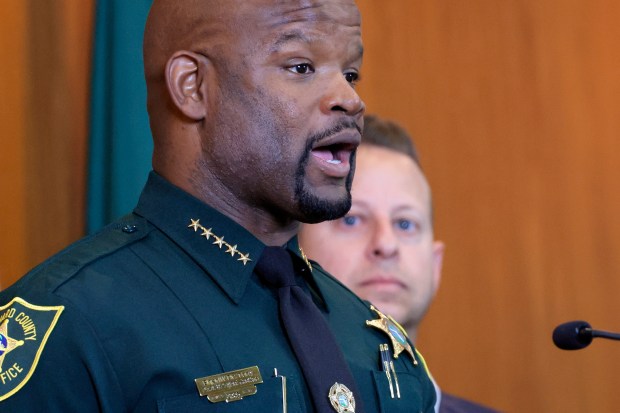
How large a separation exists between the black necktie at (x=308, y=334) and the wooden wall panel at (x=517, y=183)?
192 centimetres

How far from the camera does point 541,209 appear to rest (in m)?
3.28

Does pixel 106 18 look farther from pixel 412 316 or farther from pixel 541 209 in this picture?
pixel 541 209

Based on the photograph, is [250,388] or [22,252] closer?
[250,388]

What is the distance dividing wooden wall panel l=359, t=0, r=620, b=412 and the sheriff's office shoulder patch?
7.15 feet

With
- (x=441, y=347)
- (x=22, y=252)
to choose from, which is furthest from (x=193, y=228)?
(x=441, y=347)

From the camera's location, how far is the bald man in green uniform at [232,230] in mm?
1159

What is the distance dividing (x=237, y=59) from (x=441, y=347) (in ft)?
6.87

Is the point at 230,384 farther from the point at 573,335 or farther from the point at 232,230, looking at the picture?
the point at 573,335

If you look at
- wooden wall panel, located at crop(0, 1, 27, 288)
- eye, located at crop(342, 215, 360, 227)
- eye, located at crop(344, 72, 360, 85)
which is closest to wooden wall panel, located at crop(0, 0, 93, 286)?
wooden wall panel, located at crop(0, 1, 27, 288)

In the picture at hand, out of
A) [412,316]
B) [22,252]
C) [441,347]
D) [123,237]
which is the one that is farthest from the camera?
[441,347]

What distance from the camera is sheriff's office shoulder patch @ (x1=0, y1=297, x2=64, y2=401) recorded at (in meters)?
1.09

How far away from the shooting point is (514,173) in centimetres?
328

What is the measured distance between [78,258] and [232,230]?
204 millimetres

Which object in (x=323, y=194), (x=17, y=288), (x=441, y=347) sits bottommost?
(x=441, y=347)
